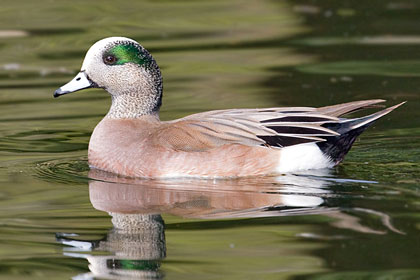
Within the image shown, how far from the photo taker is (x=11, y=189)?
6.82 m

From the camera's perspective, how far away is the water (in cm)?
514

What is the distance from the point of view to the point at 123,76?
759 cm

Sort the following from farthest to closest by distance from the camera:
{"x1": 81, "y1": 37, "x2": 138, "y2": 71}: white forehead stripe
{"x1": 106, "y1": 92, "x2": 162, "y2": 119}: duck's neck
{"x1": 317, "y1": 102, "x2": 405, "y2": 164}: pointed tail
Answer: {"x1": 106, "y1": 92, "x2": 162, "y2": 119}: duck's neck → {"x1": 81, "y1": 37, "x2": 138, "y2": 71}: white forehead stripe → {"x1": 317, "y1": 102, "x2": 405, "y2": 164}: pointed tail

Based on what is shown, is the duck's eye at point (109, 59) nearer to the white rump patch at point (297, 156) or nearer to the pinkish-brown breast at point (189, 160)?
the pinkish-brown breast at point (189, 160)

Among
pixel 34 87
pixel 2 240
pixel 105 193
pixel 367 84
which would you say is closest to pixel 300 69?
pixel 367 84

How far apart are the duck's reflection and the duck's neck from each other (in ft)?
1.91

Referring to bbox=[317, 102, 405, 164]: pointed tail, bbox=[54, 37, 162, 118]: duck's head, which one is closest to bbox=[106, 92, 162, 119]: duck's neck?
bbox=[54, 37, 162, 118]: duck's head

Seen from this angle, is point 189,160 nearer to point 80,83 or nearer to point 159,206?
point 159,206

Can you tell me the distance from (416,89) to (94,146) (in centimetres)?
368

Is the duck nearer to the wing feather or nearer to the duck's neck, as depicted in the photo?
the wing feather

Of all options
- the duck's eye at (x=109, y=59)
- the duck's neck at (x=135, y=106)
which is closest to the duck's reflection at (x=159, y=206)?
the duck's neck at (x=135, y=106)

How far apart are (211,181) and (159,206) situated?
0.81 metres

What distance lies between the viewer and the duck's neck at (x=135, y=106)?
7.64m

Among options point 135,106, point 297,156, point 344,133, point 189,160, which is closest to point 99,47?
point 135,106
